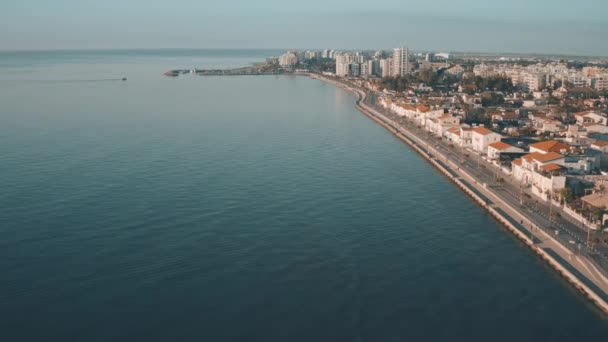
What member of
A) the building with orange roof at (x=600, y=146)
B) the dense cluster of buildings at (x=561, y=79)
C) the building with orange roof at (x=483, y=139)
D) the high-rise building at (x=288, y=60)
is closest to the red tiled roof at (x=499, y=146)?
the building with orange roof at (x=483, y=139)

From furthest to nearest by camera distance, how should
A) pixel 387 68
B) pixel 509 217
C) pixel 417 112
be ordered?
pixel 387 68, pixel 417 112, pixel 509 217

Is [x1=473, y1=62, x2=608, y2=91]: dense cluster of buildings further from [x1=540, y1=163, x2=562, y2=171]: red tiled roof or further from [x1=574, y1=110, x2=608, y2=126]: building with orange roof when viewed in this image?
[x1=540, y1=163, x2=562, y2=171]: red tiled roof

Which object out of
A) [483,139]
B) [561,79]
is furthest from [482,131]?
[561,79]

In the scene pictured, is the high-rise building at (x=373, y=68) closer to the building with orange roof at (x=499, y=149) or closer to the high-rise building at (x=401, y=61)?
the high-rise building at (x=401, y=61)

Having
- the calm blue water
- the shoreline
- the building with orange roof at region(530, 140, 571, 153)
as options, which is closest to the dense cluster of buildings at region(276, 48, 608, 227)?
the building with orange roof at region(530, 140, 571, 153)

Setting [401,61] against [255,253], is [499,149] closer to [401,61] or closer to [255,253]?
[255,253]

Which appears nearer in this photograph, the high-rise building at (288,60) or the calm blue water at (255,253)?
the calm blue water at (255,253)

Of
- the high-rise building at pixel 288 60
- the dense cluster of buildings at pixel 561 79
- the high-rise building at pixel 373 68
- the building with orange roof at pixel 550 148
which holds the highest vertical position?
the high-rise building at pixel 288 60

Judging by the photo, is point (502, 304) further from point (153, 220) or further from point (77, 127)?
point (77, 127)
